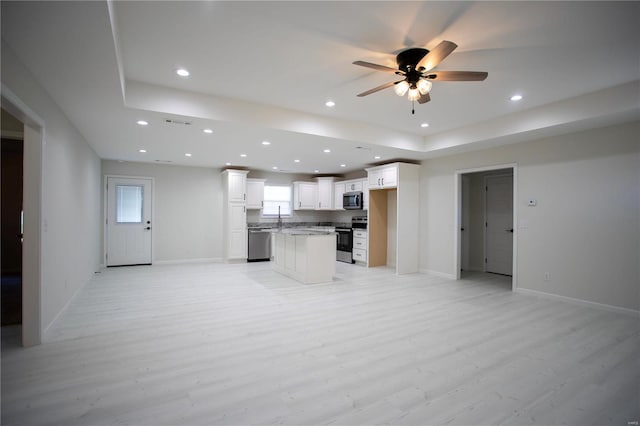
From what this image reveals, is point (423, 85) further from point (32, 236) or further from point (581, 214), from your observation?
point (32, 236)

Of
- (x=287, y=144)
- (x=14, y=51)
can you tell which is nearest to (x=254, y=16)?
(x=14, y=51)

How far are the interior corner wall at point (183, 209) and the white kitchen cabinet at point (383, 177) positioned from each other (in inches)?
164

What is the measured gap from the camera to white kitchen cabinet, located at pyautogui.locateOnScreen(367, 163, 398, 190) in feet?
21.5

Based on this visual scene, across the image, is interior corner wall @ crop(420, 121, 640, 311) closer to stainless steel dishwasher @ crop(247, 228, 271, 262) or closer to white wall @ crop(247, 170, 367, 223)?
white wall @ crop(247, 170, 367, 223)

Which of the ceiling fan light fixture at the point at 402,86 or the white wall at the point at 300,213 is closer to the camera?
the ceiling fan light fixture at the point at 402,86

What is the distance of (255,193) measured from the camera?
27.0 feet

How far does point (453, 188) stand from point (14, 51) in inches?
250

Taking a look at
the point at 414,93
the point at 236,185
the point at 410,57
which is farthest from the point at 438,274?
the point at 236,185

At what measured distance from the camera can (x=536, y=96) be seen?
12.4ft

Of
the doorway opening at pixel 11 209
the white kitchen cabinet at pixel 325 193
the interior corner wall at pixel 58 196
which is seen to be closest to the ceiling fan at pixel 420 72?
the interior corner wall at pixel 58 196

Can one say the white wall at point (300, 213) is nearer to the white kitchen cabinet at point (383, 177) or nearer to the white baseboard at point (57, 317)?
the white kitchen cabinet at point (383, 177)

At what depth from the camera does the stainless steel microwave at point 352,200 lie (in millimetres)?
7824

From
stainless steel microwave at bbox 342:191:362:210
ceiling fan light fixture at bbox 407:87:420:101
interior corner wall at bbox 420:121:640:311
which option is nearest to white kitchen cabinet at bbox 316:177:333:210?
stainless steel microwave at bbox 342:191:362:210

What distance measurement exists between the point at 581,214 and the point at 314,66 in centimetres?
432
